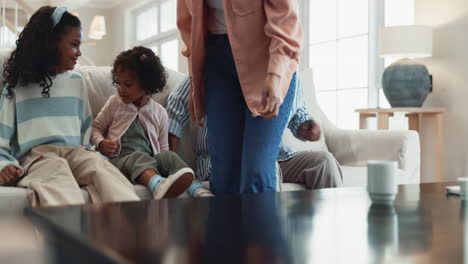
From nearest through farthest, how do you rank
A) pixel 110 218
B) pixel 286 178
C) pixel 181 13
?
pixel 110 218, pixel 181 13, pixel 286 178

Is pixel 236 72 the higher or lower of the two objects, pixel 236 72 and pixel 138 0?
the lower

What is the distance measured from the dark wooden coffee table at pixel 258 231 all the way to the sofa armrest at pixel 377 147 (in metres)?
1.42

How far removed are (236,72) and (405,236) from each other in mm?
868

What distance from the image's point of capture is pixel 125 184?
5.80 feet

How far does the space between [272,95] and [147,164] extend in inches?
28.0

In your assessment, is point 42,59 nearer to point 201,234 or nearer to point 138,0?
point 201,234

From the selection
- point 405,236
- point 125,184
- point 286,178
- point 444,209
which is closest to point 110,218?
point 405,236

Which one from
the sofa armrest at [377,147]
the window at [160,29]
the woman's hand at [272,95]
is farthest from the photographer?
the window at [160,29]

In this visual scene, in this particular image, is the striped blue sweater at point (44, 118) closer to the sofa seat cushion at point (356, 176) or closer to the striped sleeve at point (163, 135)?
the striped sleeve at point (163, 135)

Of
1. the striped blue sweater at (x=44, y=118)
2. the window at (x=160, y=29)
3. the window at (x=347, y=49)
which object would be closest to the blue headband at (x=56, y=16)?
the striped blue sweater at (x=44, y=118)

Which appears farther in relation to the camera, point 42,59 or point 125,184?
point 42,59

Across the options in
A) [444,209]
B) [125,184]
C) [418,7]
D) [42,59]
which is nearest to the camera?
[444,209]

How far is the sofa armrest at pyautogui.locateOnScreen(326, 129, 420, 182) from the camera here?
8.11 ft

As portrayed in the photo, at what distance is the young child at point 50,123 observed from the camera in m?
1.68
